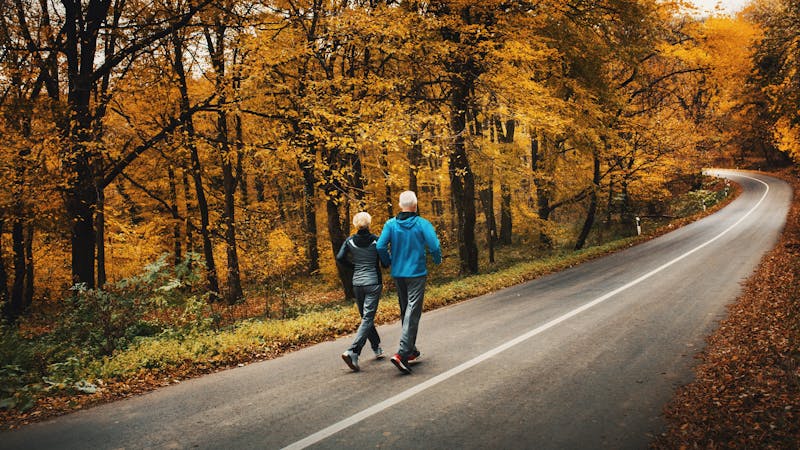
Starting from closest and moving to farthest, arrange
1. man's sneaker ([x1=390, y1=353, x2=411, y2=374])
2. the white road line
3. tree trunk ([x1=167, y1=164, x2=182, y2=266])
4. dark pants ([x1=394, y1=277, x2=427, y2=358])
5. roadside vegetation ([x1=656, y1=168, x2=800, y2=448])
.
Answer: roadside vegetation ([x1=656, y1=168, x2=800, y2=448])
the white road line
man's sneaker ([x1=390, y1=353, x2=411, y2=374])
dark pants ([x1=394, y1=277, x2=427, y2=358])
tree trunk ([x1=167, y1=164, x2=182, y2=266])

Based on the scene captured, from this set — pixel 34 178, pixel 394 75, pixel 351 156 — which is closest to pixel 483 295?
pixel 351 156

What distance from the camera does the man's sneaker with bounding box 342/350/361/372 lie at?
218 inches

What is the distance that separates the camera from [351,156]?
47.1 ft

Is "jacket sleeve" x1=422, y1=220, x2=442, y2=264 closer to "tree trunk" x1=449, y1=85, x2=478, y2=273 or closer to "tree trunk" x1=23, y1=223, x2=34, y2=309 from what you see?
"tree trunk" x1=449, y1=85, x2=478, y2=273

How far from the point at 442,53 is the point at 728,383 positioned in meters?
11.1

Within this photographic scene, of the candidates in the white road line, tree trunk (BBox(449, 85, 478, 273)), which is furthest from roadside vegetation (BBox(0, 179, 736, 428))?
tree trunk (BBox(449, 85, 478, 273))

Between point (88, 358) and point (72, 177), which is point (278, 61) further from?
point (88, 358)

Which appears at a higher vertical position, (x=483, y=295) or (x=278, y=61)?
(x=278, y=61)

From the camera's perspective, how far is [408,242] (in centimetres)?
562

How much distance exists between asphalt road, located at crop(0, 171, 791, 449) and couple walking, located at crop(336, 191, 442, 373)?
404mm

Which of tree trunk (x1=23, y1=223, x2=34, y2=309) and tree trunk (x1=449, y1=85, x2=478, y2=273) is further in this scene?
tree trunk (x1=23, y1=223, x2=34, y2=309)

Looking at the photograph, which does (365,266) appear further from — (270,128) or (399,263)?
(270,128)

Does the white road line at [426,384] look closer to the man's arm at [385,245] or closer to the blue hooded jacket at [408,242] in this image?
the blue hooded jacket at [408,242]

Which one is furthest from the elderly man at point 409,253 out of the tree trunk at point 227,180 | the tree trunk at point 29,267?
the tree trunk at point 29,267
